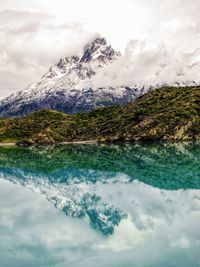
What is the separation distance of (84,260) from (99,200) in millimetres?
46790

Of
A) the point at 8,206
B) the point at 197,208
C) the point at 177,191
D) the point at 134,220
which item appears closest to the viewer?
the point at 134,220

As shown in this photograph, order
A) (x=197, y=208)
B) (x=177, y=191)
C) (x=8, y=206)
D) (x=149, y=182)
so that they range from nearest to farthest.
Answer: (x=197, y=208) < (x=8, y=206) < (x=177, y=191) < (x=149, y=182)

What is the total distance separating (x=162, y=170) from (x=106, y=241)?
308ft

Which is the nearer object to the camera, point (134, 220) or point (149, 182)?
point (134, 220)

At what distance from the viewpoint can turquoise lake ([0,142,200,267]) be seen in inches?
2253

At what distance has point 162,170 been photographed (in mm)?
156875

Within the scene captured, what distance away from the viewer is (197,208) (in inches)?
3337

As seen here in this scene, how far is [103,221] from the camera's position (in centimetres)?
7762

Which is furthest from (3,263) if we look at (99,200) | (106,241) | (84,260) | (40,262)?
(99,200)

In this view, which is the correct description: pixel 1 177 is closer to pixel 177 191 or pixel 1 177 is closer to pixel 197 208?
pixel 177 191

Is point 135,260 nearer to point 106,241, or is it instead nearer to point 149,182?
point 106,241

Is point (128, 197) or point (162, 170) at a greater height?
point (162, 170)

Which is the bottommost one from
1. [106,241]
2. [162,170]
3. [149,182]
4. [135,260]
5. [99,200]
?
[135,260]

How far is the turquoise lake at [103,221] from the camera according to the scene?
5722cm
